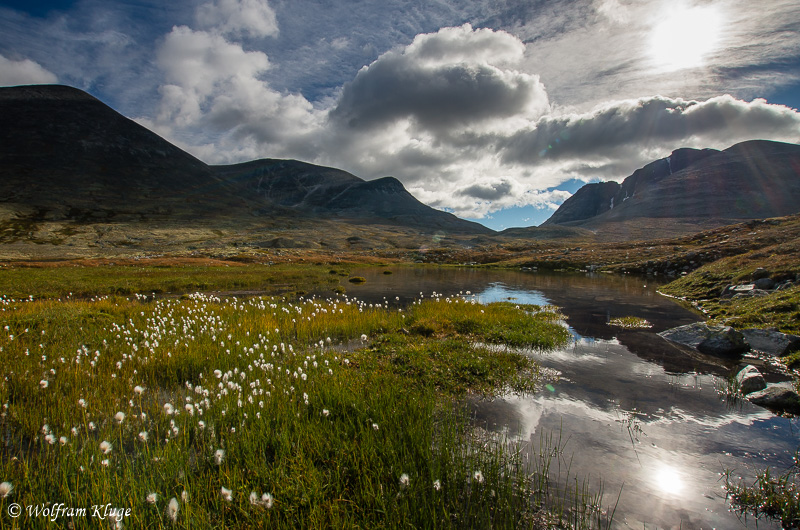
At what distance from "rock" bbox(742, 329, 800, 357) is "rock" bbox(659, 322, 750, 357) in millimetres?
396

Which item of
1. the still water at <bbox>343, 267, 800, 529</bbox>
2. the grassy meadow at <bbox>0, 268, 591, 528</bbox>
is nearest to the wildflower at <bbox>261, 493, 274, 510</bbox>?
the grassy meadow at <bbox>0, 268, 591, 528</bbox>

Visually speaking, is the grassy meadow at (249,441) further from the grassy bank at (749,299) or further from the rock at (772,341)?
the grassy bank at (749,299)

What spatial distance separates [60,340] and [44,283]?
26.6m

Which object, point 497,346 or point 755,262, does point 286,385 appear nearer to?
point 497,346

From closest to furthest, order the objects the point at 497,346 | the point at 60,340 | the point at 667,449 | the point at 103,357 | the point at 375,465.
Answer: the point at 375,465, the point at 667,449, the point at 103,357, the point at 60,340, the point at 497,346

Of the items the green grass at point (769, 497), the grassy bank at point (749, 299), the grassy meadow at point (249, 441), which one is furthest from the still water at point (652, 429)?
the grassy bank at point (749, 299)

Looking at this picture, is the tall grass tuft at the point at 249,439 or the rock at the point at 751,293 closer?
the tall grass tuft at the point at 249,439

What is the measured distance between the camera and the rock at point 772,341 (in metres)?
11.6

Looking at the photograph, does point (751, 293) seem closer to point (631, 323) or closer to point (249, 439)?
point (631, 323)

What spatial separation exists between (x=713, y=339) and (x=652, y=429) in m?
8.80

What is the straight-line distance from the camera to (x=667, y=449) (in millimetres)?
6504

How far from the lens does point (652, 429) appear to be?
7289 mm

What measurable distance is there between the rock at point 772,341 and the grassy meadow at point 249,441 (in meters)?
8.93

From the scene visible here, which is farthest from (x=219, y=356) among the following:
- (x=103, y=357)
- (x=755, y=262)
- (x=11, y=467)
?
(x=755, y=262)
